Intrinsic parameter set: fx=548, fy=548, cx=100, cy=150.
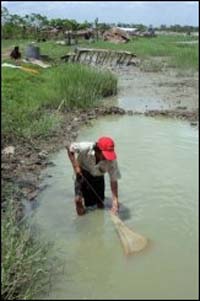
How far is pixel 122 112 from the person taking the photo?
1339 centimetres

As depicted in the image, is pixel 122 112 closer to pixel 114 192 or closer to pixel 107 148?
pixel 114 192

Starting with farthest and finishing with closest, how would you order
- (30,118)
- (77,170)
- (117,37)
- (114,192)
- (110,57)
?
(117,37), (110,57), (30,118), (77,170), (114,192)

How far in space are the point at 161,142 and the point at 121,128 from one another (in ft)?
5.11

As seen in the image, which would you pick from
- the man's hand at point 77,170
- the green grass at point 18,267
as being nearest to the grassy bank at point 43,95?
the man's hand at point 77,170

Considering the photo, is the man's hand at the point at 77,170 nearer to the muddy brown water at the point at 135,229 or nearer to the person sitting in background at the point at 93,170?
the person sitting in background at the point at 93,170

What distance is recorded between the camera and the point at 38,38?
41.2 m

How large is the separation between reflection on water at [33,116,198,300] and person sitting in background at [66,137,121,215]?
20 centimetres

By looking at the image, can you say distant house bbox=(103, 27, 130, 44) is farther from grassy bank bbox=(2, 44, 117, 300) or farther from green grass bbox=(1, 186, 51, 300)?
green grass bbox=(1, 186, 51, 300)

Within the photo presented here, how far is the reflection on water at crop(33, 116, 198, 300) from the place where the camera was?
16.3ft

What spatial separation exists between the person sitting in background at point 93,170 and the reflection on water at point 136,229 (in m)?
0.20

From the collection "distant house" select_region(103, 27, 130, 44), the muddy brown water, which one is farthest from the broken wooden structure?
the muddy brown water

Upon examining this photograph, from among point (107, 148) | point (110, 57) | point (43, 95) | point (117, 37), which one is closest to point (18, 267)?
point (107, 148)

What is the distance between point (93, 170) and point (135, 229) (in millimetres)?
821

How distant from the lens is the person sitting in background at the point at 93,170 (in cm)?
576
